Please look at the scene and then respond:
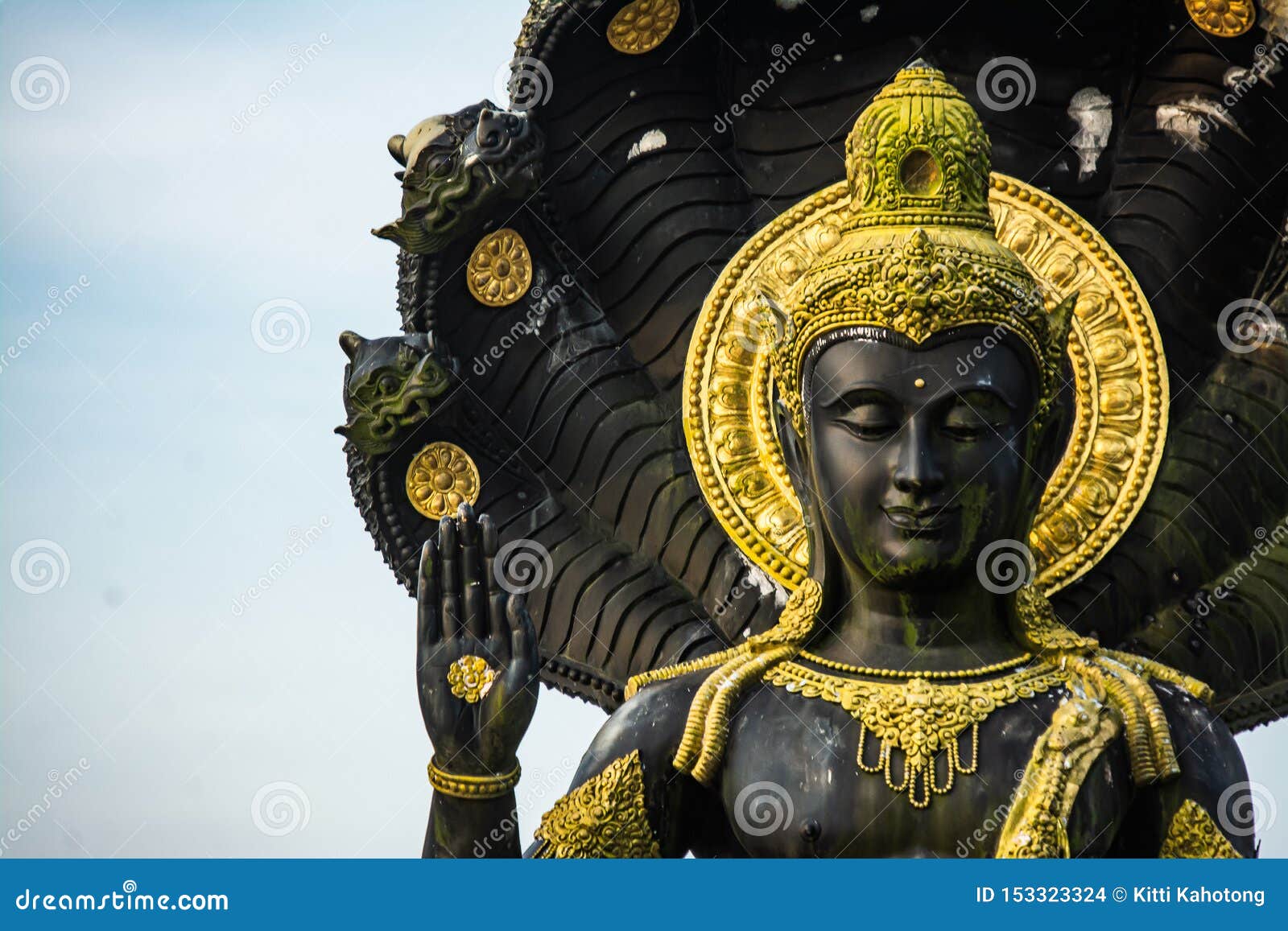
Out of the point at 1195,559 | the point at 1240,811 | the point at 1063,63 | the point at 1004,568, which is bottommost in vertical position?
the point at 1240,811

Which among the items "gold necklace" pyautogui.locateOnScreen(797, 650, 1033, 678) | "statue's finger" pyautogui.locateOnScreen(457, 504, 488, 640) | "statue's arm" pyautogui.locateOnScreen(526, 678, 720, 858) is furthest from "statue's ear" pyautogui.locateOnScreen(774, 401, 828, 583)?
"statue's finger" pyautogui.locateOnScreen(457, 504, 488, 640)

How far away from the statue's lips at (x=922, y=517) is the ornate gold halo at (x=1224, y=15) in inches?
126

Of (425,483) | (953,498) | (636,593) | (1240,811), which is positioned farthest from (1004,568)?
(425,483)

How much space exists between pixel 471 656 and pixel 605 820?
83 cm

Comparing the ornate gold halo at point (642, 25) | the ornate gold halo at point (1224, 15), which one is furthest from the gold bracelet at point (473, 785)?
the ornate gold halo at point (1224, 15)

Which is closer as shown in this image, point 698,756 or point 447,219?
point 698,756

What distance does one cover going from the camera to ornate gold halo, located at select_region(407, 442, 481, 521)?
13203 mm

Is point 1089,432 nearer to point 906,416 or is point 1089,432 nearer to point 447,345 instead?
point 906,416

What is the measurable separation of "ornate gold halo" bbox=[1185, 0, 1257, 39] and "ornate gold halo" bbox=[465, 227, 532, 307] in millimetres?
3149

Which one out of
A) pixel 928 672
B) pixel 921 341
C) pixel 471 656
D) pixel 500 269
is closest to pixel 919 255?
pixel 921 341

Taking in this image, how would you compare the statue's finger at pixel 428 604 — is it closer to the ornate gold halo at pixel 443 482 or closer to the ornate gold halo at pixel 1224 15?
the ornate gold halo at pixel 443 482

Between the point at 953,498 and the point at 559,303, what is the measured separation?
3.12 m

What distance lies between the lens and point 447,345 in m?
13.1

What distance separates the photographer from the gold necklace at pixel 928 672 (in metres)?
10.9
